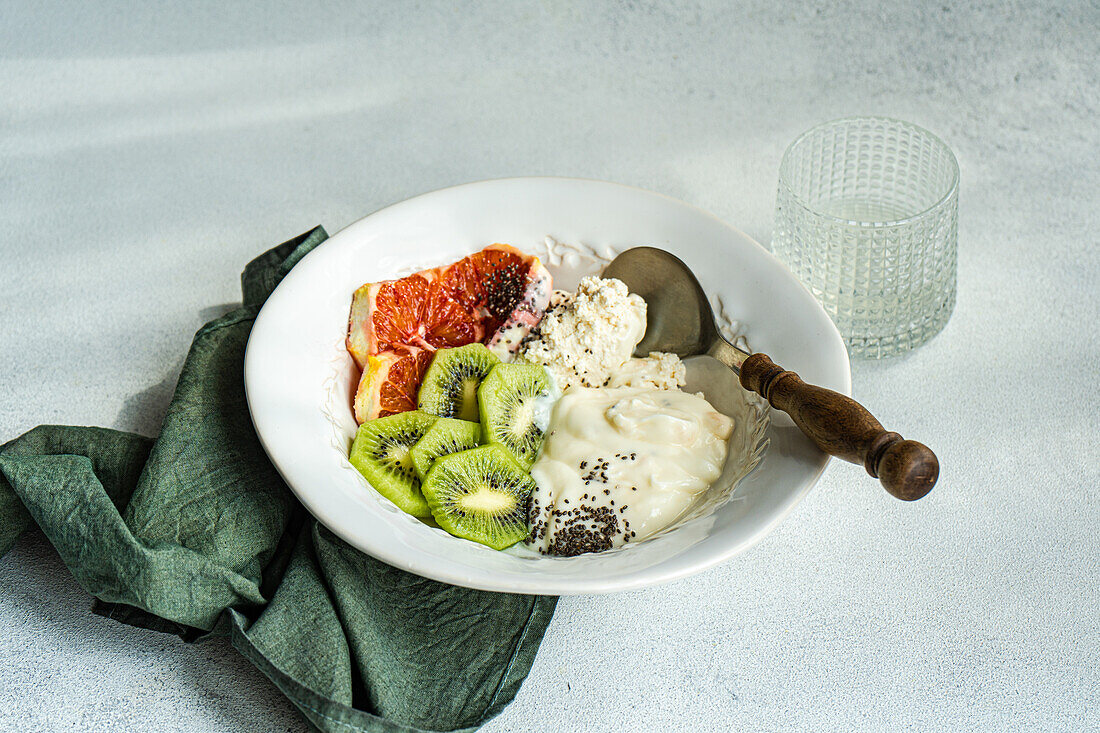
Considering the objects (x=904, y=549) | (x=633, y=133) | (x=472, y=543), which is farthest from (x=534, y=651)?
(x=633, y=133)

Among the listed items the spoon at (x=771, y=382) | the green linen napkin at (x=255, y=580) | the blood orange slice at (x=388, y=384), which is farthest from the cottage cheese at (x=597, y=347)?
the green linen napkin at (x=255, y=580)

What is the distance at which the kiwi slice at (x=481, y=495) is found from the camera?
1.39 meters

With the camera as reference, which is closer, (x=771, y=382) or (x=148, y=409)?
(x=771, y=382)

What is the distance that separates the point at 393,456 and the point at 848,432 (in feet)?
2.12

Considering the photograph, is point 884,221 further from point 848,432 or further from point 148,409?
point 148,409

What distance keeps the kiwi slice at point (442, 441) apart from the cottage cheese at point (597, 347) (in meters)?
0.18

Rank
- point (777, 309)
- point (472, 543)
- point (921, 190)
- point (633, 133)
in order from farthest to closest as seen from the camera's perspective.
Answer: point (633, 133) < point (921, 190) < point (777, 309) < point (472, 543)

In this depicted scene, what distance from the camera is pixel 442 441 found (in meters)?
1.47

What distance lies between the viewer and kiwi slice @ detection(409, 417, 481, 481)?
143 cm

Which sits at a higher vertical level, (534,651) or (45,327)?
(45,327)

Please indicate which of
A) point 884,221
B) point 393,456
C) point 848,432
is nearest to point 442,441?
point 393,456

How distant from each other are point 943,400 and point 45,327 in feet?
5.78

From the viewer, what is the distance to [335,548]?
1459mm

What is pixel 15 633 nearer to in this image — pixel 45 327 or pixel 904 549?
pixel 45 327
